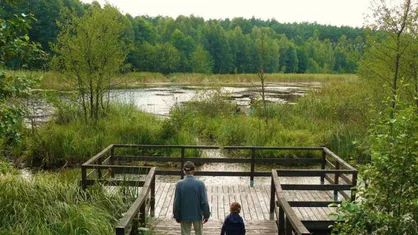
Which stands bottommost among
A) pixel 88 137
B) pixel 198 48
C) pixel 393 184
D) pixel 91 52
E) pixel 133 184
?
pixel 88 137

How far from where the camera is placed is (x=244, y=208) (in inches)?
329

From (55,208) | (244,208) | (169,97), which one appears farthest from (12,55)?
(169,97)

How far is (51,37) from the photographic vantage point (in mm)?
65188

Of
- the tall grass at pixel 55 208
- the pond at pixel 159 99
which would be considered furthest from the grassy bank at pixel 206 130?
the tall grass at pixel 55 208

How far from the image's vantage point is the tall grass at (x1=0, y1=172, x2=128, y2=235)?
6102 mm

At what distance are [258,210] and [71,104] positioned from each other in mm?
12358

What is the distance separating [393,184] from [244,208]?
4334mm

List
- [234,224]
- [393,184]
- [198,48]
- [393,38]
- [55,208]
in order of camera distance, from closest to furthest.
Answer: [393,184] → [234,224] → [55,208] → [393,38] → [198,48]

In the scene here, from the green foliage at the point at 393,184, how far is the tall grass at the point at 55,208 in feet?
11.9

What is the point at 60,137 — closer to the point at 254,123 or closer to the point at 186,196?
the point at 254,123

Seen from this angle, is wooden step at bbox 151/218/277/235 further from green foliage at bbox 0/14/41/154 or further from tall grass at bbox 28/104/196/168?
tall grass at bbox 28/104/196/168

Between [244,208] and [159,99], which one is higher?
[159,99]

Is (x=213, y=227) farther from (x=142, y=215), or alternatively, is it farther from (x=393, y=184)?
(x=393, y=184)

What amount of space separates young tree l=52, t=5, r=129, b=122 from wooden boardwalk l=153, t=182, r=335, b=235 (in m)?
8.61
